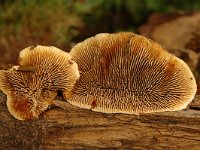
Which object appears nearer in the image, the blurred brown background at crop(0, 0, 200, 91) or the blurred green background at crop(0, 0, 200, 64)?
the blurred brown background at crop(0, 0, 200, 91)

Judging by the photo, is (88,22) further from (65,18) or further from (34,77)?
(34,77)

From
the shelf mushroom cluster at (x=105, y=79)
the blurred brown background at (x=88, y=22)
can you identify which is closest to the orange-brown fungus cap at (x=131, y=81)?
the shelf mushroom cluster at (x=105, y=79)

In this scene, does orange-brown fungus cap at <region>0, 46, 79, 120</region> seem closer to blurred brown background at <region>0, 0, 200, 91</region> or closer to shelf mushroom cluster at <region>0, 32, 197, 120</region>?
shelf mushroom cluster at <region>0, 32, 197, 120</region>

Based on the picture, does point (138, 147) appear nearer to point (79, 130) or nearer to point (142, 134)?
point (142, 134)

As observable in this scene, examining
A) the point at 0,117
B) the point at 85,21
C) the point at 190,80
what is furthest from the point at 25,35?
the point at 190,80

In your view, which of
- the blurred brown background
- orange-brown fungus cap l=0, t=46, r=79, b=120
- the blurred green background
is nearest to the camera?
orange-brown fungus cap l=0, t=46, r=79, b=120

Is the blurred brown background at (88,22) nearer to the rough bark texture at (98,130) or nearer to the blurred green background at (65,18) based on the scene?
the blurred green background at (65,18)

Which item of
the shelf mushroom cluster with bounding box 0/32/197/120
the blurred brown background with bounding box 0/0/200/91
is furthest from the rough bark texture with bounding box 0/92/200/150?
the blurred brown background with bounding box 0/0/200/91
